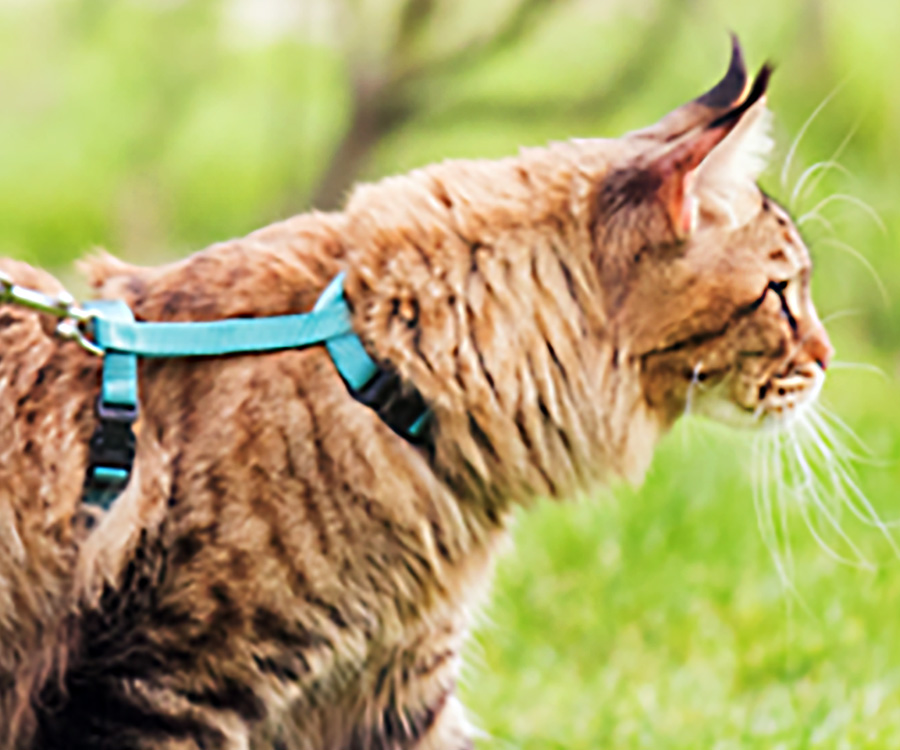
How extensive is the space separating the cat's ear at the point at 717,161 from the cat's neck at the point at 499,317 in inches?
6.4

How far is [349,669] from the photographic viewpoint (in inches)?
91.3

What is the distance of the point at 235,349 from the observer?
2.23m

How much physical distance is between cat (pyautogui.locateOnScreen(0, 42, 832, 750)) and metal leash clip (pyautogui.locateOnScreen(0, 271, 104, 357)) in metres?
0.07

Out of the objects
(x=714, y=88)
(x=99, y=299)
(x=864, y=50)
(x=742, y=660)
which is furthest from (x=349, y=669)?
(x=864, y=50)

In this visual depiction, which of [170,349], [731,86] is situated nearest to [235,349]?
[170,349]

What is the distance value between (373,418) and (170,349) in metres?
0.36

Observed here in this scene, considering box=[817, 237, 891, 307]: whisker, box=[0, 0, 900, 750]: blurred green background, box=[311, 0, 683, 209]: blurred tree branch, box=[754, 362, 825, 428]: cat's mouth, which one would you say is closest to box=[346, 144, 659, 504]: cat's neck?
box=[754, 362, 825, 428]: cat's mouth

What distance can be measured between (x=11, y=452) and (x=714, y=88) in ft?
4.48

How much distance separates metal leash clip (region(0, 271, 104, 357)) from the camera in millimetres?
2199

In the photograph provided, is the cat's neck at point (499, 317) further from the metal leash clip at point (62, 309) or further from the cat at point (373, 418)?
the metal leash clip at point (62, 309)

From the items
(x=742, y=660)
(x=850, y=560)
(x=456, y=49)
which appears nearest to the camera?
(x=742, y=660)

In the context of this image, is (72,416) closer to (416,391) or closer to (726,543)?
(416,391)

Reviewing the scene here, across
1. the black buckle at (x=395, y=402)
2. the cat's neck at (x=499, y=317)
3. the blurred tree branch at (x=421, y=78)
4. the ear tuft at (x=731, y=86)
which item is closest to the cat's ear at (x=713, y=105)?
the ear tuft at (x=731, y=86)

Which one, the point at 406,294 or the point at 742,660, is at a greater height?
the point at 406,294
